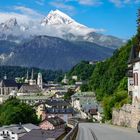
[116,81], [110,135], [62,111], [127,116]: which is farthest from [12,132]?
[110,135]

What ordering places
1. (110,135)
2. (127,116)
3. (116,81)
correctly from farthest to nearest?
(116,81), (127,116), (110,135)

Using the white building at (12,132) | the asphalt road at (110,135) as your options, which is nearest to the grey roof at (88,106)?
the white building at (12,132)

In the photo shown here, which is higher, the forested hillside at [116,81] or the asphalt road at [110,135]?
the forested hillside at [116,81]

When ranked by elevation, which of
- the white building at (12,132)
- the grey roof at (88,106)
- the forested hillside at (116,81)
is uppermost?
the forested hillside at (116,81)

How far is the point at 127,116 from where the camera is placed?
48.9m

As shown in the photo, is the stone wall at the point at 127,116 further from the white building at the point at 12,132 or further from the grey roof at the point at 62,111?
the grey roof at the point at 62,111

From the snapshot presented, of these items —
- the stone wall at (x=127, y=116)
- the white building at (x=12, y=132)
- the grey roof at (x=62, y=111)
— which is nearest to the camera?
the stone wall at (x=127, y=116)

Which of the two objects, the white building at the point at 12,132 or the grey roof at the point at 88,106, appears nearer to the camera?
the white building at the point at 12,132

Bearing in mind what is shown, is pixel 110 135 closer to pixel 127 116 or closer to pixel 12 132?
pixel 127 116

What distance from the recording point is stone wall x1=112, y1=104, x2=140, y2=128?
4318cm

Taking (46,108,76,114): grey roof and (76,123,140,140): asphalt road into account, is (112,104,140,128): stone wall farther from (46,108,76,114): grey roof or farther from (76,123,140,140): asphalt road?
(46,108,76,114): grey roof

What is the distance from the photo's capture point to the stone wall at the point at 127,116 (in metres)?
43.2

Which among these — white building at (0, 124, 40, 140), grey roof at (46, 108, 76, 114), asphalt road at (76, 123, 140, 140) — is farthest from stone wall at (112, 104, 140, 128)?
grey roof at (46, 108, 76, 114)

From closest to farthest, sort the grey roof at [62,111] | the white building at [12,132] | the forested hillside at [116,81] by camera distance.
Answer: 1. the forested hillside at [116,81]
2. the white building at [12,132]
3. the grey roof at [62,111]
